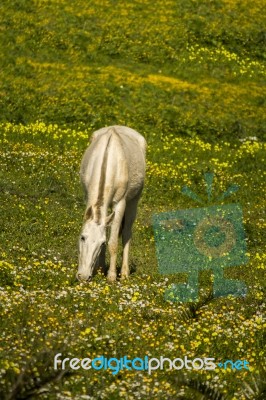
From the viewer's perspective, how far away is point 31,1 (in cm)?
4559

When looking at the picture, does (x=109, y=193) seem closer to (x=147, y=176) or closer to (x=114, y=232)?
(x=114, y=232)

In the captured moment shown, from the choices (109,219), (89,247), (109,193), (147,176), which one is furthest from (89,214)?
(147,176)

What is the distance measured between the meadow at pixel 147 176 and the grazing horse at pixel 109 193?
549 mm

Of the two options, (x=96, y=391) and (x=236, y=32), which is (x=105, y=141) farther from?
(x=236, y=32)

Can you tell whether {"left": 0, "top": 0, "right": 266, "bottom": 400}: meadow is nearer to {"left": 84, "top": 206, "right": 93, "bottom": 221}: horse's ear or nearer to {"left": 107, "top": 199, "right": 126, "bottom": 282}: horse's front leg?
{"left": 107, "top": 199, "right": 126, "bottom": 282}: horse's front leg

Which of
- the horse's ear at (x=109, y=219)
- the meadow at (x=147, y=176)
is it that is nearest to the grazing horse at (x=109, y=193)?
the horse's ear at (x=109, y=219)

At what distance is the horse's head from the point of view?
1548cm

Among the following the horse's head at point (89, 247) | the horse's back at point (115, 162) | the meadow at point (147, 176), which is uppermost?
the horse's back at point (115, 162)

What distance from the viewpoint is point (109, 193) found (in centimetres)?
1644

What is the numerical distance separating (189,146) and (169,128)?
7.55 feet

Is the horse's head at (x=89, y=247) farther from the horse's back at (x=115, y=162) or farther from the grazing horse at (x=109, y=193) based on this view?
the horse's back at (x=115, y=162)

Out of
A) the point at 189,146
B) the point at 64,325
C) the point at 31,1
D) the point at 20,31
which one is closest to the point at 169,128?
the point at 189,146

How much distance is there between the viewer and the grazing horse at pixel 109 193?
1556 centimetres

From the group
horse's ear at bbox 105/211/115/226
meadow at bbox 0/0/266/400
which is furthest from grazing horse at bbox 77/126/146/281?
meadow at bbox 0/0/266/400
